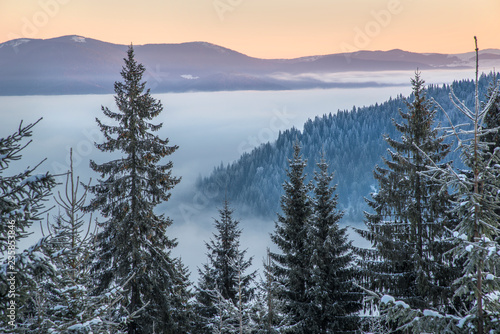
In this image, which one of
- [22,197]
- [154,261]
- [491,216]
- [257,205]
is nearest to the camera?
[22,197]

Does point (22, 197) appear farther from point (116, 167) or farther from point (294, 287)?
point (294, 287)

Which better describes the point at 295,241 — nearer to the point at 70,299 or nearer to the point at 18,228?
the point at 70,299

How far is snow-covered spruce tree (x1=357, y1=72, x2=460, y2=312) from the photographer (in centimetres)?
1228

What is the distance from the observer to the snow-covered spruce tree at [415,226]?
12281 millimetres

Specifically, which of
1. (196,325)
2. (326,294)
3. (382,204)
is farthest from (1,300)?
(196,325)

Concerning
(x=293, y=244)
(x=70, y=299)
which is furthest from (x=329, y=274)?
(x=70, y=299)

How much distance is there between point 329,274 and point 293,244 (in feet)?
7.14

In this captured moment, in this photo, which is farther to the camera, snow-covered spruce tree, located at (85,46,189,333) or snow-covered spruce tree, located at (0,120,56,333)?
snow-covered spruce tree, located at (85,46,189,333)

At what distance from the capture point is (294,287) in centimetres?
1709

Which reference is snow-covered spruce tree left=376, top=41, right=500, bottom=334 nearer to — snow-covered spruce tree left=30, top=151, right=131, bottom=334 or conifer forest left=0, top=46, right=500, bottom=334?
conifer forest left=0, top=46, right=500, bottom=334

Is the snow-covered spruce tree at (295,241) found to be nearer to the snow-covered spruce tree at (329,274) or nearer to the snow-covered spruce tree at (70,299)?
the snow-covered spruce tree at (329,274)

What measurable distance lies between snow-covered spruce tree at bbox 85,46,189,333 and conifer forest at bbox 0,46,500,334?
53mm

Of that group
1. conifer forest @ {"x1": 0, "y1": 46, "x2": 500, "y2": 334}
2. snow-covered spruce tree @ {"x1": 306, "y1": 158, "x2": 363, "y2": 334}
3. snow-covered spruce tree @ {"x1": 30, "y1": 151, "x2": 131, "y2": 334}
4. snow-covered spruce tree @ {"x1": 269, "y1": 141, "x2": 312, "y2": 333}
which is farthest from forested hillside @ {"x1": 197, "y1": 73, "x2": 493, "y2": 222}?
snow-covered spruce tree @ {"x1": 30, "y1": 151, "x2": 131, "y2": 334}

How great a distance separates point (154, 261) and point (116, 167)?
4111 mm
